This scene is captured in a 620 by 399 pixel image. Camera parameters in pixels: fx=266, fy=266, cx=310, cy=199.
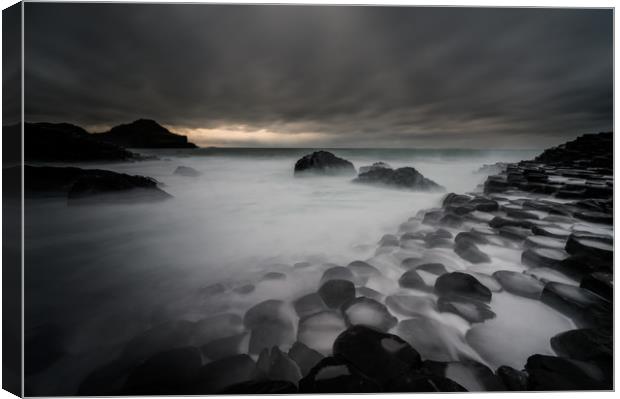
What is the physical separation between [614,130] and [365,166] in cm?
146

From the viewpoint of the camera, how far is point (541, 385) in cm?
137

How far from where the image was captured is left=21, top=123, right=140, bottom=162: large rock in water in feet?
4.79

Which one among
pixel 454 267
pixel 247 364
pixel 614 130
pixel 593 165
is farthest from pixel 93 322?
pixel 614 130

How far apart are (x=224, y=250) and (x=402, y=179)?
1.19 metres

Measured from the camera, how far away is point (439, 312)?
148 cm

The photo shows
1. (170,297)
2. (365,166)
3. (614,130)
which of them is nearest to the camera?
(170,297)

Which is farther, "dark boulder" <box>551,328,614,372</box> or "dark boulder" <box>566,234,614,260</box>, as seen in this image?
"dark boulder" <box>566,234,614,260</box>

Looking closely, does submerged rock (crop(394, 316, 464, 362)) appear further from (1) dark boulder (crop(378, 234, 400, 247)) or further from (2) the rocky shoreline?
(1) dark boulder (crop(378, 234, 400, 247))

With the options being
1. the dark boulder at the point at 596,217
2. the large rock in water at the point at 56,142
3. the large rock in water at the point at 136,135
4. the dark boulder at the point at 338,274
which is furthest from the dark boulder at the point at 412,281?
the large rock in water at the point at 56,142

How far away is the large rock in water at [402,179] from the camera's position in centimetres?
171

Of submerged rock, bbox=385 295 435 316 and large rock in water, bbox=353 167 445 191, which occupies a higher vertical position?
large rock in water, bbox=353 167 445 191

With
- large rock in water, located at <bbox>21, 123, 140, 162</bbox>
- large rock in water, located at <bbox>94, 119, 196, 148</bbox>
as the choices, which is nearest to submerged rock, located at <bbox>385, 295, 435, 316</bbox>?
large rock in water, located at <bbox>94, 119, 196, 148</bbox>

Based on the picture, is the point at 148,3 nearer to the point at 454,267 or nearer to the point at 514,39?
the point at 514,39

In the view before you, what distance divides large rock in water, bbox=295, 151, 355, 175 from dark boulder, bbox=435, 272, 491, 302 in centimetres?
87
